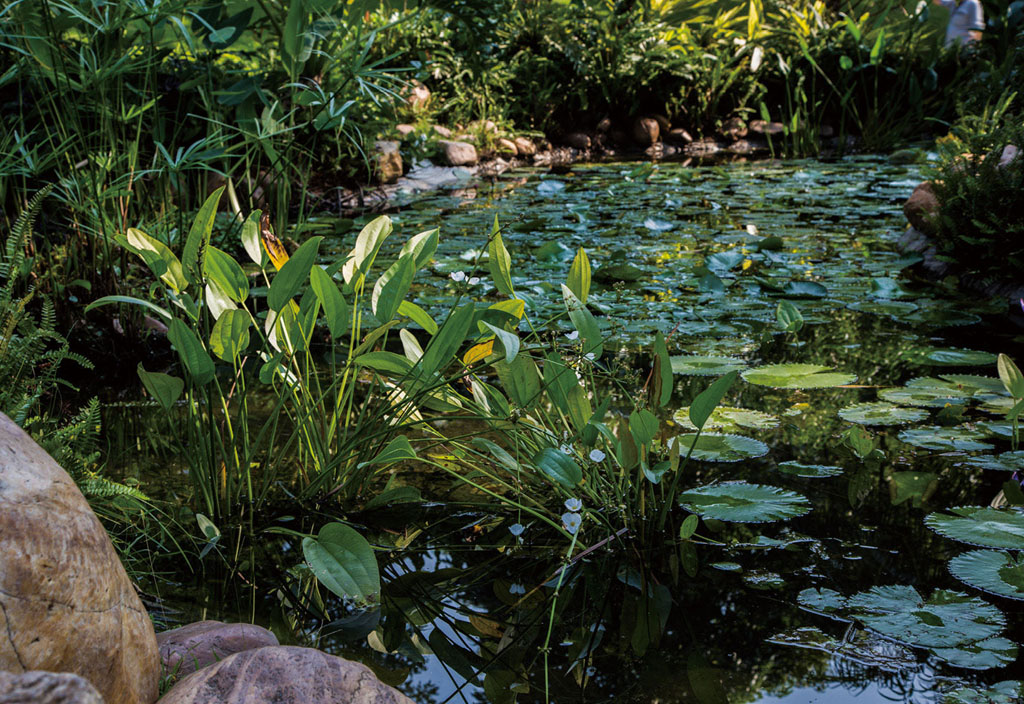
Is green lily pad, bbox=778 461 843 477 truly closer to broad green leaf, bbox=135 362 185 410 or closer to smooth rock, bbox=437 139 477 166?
broad green leaf, bbox=135 362 185 410

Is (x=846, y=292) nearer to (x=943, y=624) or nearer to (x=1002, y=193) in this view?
(x=1002, y=193)

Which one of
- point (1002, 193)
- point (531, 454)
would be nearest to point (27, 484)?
point (531, 454)

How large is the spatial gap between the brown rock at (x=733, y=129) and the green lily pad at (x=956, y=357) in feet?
20.1

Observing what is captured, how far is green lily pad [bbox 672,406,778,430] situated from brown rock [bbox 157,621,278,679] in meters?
1.10

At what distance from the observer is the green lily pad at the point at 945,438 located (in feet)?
5.71

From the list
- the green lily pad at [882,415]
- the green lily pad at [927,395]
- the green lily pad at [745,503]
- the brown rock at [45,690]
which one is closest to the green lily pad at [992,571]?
the green lily pad at [745,503]

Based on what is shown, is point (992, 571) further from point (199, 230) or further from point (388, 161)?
point (388, 161)

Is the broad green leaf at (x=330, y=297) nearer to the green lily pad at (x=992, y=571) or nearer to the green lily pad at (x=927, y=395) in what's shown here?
the green lily pad at (x=992, y=571)

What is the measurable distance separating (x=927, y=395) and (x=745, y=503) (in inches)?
31.3

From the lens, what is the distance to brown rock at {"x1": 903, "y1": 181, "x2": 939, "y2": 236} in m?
3.26

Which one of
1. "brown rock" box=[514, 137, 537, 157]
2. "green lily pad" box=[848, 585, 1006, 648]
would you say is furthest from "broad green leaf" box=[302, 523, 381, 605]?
"brown rock" box=[514, 137, 537, 157]

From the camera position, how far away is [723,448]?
1.76 m

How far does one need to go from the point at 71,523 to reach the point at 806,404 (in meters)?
1.72

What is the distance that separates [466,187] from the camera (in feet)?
18.9
